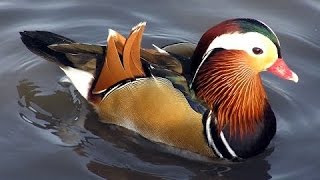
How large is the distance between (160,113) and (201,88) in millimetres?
278

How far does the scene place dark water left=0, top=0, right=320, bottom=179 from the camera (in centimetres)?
462

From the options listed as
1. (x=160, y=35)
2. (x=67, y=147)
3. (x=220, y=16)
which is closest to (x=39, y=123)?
(x=67, y=147)

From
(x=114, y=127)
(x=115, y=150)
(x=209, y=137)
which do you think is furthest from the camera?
(x=114, y=127)

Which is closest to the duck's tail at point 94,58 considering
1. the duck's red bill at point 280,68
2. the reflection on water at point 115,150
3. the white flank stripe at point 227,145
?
the reflection on water at point 115,150

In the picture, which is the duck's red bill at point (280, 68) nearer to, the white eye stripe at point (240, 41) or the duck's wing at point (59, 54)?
the white eye stripe at point (240, 41)

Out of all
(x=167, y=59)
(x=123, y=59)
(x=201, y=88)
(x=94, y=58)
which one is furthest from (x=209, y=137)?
(x=94, y=58)

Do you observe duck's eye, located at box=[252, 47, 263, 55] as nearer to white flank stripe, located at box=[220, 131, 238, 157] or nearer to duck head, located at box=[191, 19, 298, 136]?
duck head, located at box=[191, 19, 298, 136]

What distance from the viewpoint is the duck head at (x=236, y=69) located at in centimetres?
432

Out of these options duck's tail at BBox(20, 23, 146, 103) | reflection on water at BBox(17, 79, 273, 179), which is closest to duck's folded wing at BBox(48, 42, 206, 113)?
duck's tail at BBox(20, 23, 146, 103)

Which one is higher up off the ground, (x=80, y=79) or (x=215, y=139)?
(x=80, y=79)

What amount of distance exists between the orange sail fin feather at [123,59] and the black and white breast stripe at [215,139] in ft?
1.51

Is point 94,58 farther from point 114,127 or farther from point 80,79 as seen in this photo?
point 114,127

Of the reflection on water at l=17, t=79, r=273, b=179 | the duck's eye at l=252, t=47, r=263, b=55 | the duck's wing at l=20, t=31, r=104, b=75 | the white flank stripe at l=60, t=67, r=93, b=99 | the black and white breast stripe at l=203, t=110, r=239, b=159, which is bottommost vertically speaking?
the reflection on water at l=17, t=79, r=273, b=179

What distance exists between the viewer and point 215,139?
4488 millimetres
